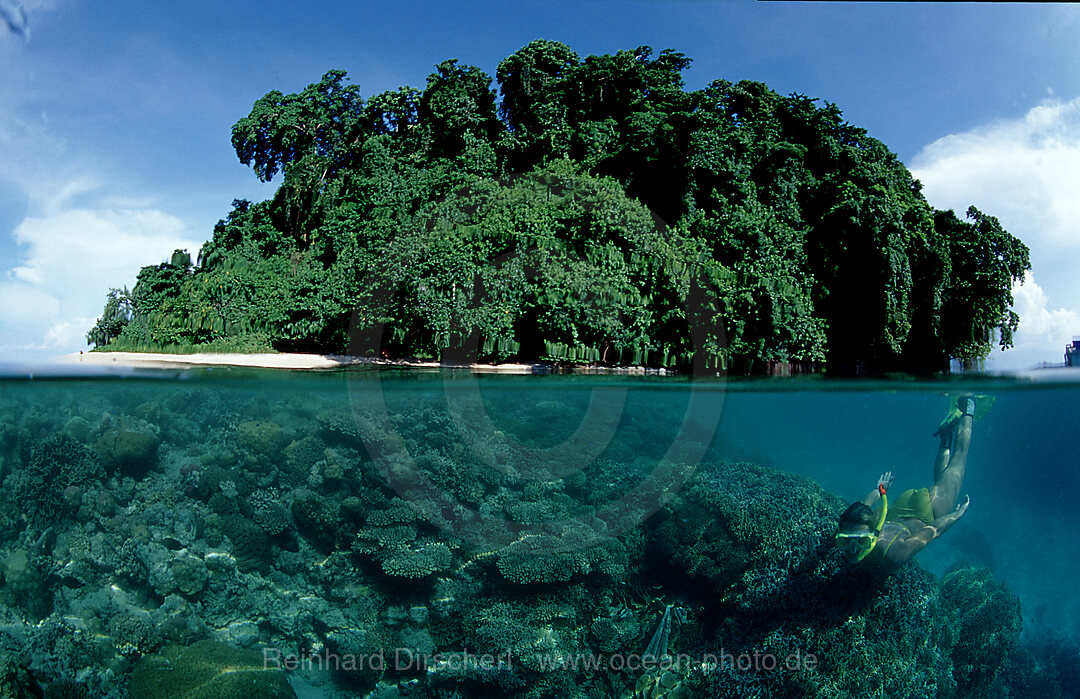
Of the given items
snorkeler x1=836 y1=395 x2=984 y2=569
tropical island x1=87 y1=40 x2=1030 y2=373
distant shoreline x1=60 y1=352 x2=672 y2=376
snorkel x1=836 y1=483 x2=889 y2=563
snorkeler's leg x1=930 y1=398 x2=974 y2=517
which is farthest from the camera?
distant shoreline x1=60 y1=352 x2=672 y2=376

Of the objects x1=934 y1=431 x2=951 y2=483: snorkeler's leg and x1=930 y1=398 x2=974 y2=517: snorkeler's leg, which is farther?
x1=934 y1=431 x2=951 y2=483: snorkeler's leg

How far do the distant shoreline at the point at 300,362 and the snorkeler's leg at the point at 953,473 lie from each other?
4935mm

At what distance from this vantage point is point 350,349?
13.1 metres

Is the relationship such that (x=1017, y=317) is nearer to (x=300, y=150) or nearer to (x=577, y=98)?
(x=577, y=98)

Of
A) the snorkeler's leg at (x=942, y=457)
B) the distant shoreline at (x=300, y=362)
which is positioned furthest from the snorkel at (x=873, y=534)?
the distant shoreline at (x=300, y=362)

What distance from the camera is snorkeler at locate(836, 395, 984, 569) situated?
28.8 feet

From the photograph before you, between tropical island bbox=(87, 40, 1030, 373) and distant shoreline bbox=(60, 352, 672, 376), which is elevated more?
tropical island bbox=(87, 40, 1030, 373)

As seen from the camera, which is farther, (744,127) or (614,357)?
(744,127)

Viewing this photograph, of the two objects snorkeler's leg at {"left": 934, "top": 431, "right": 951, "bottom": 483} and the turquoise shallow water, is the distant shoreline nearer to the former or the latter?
the turquoise shallow water

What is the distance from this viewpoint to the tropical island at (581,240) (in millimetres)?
11664

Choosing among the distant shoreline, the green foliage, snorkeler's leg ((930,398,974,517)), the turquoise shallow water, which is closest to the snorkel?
the turquoise shallow water

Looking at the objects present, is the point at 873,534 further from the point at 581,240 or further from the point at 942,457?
the point at 581,240

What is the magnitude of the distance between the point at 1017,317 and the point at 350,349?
14158mm

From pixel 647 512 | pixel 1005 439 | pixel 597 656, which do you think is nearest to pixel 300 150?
pixel 647 512
